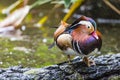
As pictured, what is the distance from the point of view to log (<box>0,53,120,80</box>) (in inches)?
50.1

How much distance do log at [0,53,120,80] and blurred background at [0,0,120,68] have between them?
0.45 m

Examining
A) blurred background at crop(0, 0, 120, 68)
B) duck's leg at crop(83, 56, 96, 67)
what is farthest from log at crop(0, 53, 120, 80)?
blurred background at crop(0, 0, 120, 68)

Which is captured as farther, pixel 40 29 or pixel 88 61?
pixel 40 29

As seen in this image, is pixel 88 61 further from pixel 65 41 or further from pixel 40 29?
pixel 40 29

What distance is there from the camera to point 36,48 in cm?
224

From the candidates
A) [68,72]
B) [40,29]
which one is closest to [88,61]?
[68,72]

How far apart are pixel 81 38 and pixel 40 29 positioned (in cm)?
155

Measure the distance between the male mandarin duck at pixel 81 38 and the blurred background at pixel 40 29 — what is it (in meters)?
0.55

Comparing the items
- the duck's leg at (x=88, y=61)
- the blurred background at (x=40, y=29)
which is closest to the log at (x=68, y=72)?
the duck's leg at (x=88, y=61)

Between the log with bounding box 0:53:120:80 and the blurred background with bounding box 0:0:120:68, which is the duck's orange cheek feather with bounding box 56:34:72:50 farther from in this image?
the blurred background with bounding box 0:0:120:68

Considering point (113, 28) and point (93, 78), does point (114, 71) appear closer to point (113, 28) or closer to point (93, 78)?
point (93, 78)

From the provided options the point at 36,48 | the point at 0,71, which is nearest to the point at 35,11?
the point at 36,48

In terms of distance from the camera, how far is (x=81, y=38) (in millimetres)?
1237

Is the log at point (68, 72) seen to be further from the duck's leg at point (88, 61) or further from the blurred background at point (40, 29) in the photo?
the blurred background at point (40, 29)
